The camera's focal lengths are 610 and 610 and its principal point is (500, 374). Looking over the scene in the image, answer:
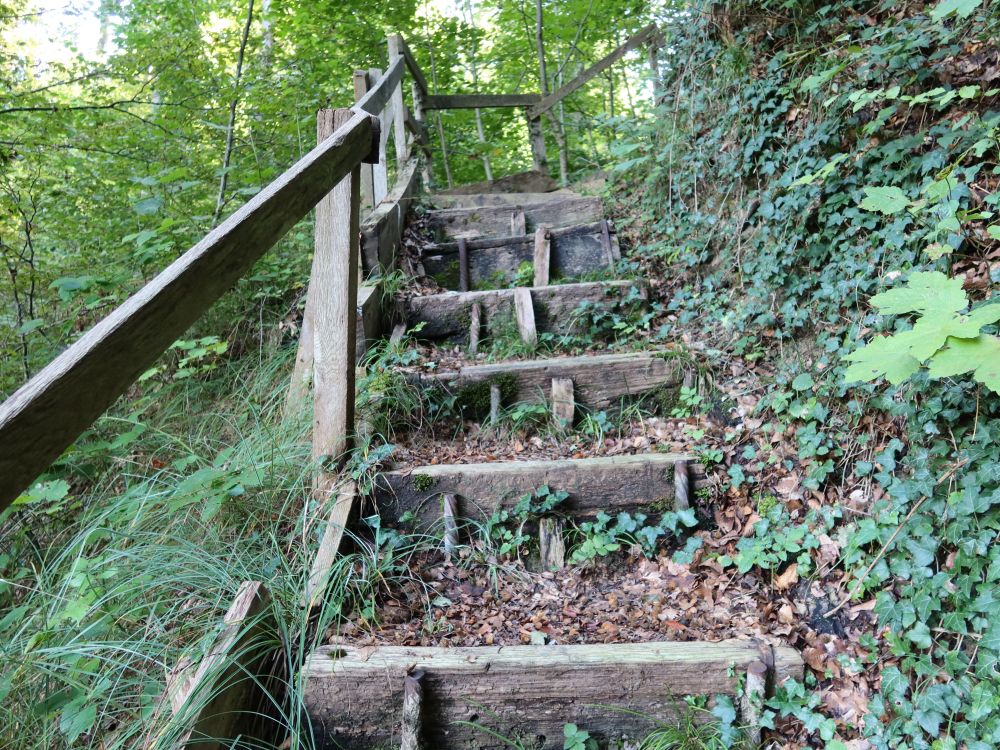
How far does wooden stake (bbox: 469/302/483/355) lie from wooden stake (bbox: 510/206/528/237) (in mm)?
A: 1472

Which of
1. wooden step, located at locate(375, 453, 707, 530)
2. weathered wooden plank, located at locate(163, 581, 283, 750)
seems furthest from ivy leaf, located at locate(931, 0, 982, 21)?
weathered wooden plank, located at locate(163, 581, 283, 750)

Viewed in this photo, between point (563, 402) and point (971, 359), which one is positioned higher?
point (971, 359)

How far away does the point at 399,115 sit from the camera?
597cm

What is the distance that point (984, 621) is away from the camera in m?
1.51

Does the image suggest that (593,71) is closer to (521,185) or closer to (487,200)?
(521,185)

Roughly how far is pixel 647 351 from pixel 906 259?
1233 mm

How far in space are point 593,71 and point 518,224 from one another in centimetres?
382

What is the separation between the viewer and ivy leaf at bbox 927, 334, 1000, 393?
1.33 metres

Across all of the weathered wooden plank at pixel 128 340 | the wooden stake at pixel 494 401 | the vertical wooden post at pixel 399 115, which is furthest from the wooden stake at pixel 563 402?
the vertical wooden post at pixel 399 115

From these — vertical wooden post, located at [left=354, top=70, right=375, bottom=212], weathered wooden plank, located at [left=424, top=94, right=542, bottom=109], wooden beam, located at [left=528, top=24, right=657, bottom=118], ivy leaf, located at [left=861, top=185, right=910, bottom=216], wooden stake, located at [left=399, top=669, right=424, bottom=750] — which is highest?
wooden beam, located at [left=528, top=24, right=657, bottom=118]

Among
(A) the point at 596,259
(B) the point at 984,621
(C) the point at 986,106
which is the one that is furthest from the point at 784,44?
(B) the point at 984,621

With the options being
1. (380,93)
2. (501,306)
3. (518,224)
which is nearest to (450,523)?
(501,306)

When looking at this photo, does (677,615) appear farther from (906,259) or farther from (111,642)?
(111,642)

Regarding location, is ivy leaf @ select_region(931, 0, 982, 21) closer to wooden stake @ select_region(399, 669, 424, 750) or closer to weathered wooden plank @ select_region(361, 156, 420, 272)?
wooden stake @ select_region(399, 669, 424, 750)
